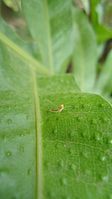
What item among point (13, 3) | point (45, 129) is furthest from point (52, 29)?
point (45, 129)

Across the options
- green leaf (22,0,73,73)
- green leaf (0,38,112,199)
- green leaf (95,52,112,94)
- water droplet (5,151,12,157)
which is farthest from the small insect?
green leaf (95,52,112,94)

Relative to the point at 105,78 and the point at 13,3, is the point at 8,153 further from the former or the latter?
the point at 105,78

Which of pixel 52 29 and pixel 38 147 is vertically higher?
pixel 52 29

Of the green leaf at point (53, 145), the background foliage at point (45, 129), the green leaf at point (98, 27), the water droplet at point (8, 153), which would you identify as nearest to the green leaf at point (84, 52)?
the green leaf at point (98, 27)

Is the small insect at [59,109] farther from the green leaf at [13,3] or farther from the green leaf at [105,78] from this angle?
the green leaf at [105,78]

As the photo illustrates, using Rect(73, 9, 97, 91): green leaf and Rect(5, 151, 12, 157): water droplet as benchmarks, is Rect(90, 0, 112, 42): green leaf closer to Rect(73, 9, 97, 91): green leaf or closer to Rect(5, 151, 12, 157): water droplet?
Rect(73, 9, 97, 91): green leaf

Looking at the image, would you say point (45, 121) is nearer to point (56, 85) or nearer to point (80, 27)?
point (56, 85)

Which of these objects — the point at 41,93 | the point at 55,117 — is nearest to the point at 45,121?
the point at 55,117
